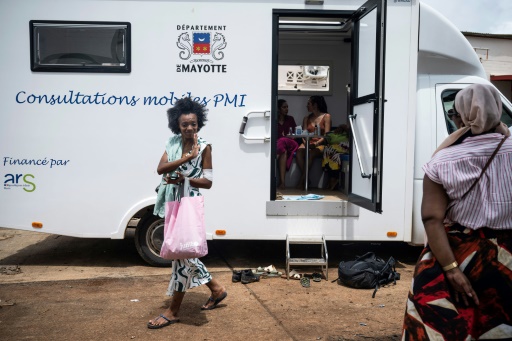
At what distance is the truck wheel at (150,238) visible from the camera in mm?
5793

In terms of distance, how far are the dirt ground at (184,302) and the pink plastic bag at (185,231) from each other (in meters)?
0.63

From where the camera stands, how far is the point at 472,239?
2352 mm

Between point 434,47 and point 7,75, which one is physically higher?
point 434,47

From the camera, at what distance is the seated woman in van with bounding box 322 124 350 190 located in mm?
7355

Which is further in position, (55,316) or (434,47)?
(434,47)

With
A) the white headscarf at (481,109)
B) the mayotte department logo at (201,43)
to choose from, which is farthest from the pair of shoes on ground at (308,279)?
the white headscarf at (481,109)

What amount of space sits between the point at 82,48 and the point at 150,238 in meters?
2.15

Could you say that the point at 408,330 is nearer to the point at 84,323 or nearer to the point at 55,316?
the point at 84,323

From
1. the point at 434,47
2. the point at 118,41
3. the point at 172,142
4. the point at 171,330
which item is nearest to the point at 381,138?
the point at 434,47

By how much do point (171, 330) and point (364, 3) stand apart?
3.70m

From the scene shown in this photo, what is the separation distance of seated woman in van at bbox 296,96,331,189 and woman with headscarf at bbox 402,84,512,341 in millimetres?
5241

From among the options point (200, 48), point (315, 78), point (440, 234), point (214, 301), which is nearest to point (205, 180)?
point (214, 301)

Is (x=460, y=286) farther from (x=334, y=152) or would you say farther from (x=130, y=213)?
(x=334, y=152)

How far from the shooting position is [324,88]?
28.4 ft
